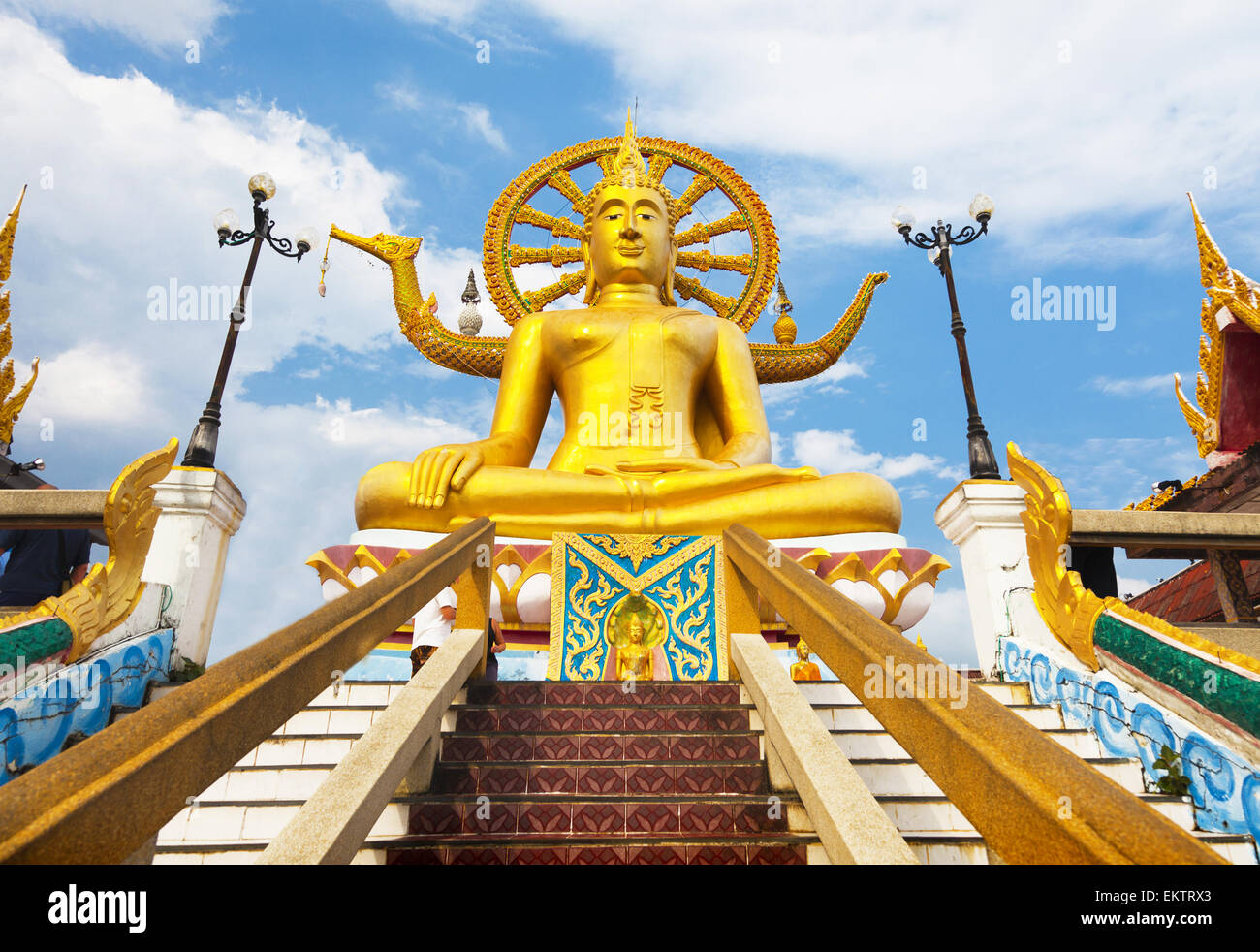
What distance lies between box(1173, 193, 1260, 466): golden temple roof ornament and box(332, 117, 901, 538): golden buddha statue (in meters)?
4.55

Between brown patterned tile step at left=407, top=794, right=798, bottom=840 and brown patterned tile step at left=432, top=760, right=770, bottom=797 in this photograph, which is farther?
brown patterned tile step at left=432, top=760, right=770, bottom=797

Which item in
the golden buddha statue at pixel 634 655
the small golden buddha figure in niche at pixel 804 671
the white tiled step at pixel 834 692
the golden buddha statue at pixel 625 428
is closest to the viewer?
the white tiled step at pixel 834 692

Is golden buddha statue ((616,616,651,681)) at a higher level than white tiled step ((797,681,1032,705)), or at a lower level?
higher

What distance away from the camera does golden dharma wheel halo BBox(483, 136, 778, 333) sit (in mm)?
8922

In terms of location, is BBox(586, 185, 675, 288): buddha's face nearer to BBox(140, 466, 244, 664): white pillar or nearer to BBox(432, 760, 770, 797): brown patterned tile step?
BBox(140, 466, 244, 664): white pillar

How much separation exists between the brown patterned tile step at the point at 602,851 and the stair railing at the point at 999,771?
781 millimetres

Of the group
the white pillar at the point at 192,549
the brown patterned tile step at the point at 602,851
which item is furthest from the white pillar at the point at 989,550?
the white pillar at the point at 192,549

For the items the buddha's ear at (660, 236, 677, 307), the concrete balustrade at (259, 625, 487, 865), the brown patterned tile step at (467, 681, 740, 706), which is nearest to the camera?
the concrete balustrade at (259, 625, 487, 865)

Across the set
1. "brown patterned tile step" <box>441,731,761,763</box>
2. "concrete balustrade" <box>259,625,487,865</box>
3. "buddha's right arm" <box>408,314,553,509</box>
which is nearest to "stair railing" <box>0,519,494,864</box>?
"concrete balustrade" <box>259,625,487,865</box>

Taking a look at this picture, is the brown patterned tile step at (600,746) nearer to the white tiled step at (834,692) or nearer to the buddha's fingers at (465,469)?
the white tiled step at (834,692)

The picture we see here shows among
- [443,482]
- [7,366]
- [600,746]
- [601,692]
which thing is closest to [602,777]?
[600,746]

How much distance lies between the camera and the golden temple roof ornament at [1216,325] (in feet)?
31.0

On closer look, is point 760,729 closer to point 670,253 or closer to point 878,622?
point 878,622
